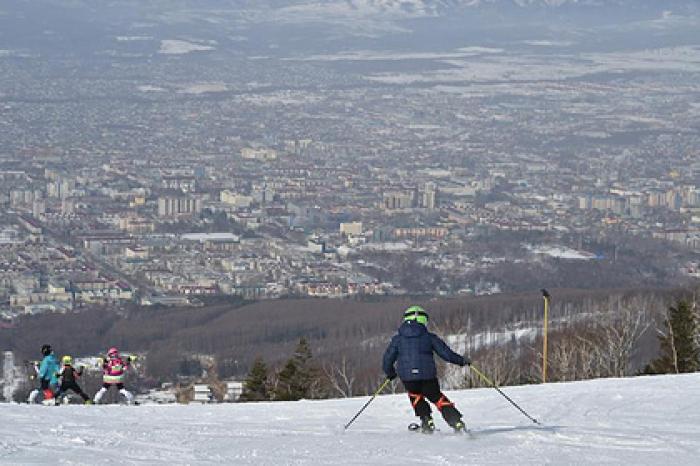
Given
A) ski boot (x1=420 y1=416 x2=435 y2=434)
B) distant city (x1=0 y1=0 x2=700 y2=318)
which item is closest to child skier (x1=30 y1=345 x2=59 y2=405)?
ski boot (x1=420 y1=416 x2=435 y2=434)

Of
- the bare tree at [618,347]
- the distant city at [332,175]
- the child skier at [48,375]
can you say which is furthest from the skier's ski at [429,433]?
the distant city at [332,175]

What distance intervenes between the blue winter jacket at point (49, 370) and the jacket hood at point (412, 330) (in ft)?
9.56

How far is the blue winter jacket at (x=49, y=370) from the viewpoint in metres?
8.91

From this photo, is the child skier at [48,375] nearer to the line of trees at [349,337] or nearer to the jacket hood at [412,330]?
the jacket hood at [412,330]

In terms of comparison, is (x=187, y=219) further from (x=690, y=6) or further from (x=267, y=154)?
(x=690, y=6)

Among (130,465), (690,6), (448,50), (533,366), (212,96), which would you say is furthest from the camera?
(690,6)

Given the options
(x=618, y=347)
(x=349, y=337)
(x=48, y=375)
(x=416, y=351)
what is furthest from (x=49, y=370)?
(x=349, y=337)

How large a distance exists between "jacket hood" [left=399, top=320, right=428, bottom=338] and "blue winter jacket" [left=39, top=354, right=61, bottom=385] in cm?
291

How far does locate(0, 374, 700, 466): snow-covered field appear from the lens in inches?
247

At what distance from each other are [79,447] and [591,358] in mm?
8600

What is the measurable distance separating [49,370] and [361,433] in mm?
2507

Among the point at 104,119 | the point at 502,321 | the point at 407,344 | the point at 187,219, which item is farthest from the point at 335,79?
the point at 407,344

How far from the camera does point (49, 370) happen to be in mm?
8930

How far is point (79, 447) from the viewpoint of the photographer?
6316 millimetres
